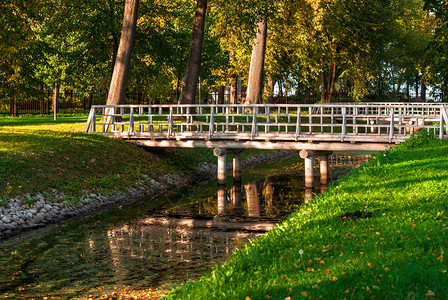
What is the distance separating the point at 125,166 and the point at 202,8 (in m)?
12.1

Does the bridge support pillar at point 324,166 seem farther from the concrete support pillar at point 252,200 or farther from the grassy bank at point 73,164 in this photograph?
the grassy bank at point 73,164

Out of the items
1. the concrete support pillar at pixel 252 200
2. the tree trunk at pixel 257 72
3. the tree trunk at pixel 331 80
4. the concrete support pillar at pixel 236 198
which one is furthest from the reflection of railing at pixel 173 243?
the tree trunk at pixel 331 80

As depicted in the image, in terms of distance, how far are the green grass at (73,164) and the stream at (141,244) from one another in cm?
183

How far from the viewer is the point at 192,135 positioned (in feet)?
85.0

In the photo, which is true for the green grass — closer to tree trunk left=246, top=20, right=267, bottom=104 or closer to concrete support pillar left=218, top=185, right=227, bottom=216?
concrete support pillar left=218, top=185, right=227, bottom=216

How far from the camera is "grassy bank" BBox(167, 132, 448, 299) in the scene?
5.88 meters

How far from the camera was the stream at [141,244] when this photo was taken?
11.3 meters

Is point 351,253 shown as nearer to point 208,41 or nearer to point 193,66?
point 193,66

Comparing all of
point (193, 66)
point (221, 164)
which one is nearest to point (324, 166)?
point (221, 164)

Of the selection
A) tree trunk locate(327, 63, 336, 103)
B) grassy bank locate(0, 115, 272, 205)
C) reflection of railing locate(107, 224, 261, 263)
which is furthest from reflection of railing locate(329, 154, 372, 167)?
tree trunk locate(327, 63, 336, 103)

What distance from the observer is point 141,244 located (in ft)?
48.5

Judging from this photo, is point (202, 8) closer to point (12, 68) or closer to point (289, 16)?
point (12, 68)

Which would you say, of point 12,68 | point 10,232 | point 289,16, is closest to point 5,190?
point 10,232

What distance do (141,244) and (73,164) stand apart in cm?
855
